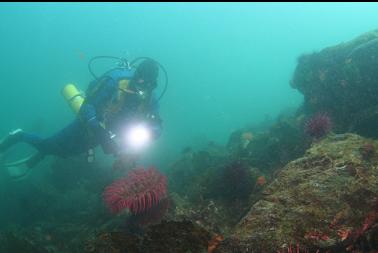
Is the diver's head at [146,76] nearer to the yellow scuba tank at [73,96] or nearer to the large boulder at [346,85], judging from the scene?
the yellow scuba tank at [73,96]

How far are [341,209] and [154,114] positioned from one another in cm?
708

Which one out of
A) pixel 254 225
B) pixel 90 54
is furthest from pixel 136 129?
pixel 90 54

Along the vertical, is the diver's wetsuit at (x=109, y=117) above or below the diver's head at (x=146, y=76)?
below

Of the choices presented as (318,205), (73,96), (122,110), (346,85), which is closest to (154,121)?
(122,110)

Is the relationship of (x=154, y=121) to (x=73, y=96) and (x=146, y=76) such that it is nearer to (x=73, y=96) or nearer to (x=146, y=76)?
(x=146, y=76)

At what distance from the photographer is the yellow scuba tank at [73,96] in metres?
11.6

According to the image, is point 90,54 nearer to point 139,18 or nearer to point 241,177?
point 139,18

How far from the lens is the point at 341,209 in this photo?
3850 mm

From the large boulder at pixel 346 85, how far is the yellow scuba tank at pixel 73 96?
295 inches

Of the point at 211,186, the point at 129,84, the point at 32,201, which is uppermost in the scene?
the point at 129,84

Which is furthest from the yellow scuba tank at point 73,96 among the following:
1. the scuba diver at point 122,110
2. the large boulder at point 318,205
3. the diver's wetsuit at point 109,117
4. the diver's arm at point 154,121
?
the large boulder at point 318,205

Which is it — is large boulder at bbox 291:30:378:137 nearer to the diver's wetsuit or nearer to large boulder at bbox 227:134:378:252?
large boulder at bbox 227:134:378:252

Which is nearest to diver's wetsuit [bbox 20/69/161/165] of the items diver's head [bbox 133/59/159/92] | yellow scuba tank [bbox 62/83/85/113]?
diver's head [bbox 133/59/159/92]

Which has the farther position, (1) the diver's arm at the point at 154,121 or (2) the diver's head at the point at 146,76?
(1) the diver's arm at the point at 154,121
